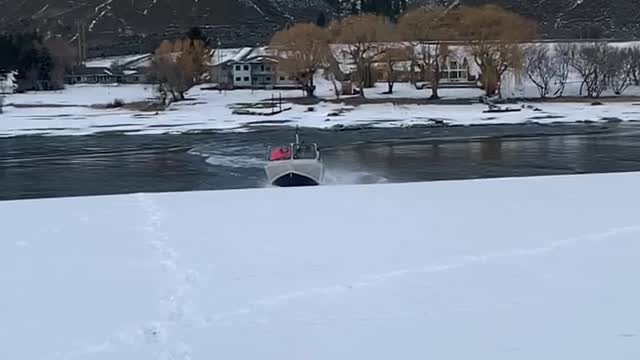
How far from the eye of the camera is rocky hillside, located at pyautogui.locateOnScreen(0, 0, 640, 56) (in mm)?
116562

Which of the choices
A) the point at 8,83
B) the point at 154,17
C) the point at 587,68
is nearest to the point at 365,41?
the point at 587,68

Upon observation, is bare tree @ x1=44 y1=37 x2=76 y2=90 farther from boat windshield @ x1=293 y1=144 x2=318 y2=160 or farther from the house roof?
boat windshield @ x1=293 y1=144 x2=318 y2=160

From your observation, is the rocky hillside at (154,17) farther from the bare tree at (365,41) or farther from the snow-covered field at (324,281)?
the snow-covered field at (324,281)

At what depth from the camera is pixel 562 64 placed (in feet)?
189

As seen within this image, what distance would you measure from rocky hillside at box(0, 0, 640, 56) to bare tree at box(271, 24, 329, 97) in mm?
50853

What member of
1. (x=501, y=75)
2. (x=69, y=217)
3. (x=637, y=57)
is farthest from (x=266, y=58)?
(x=69, y=217)

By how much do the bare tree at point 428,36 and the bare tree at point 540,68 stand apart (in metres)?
5.11

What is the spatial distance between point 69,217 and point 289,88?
53.6m

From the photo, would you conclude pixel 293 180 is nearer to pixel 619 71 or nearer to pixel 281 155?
pixel 281 155

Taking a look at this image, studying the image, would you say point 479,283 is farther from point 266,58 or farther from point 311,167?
point 266,58

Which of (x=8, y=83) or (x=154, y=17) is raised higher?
(x=154, y=17)

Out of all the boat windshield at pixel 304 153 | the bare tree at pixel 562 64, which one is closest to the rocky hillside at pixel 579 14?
the bare tree at pixel 562 64

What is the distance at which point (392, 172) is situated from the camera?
69.9ft

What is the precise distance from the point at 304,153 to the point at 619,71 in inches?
1570
